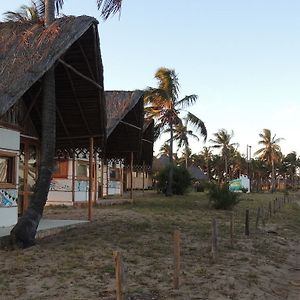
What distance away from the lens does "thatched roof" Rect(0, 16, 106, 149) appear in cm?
1074

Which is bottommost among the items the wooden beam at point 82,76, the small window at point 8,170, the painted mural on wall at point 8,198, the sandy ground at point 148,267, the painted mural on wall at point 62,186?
the sandy ground at point 148,267

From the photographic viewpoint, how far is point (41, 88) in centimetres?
1370

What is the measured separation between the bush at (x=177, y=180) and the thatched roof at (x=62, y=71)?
23.5 meters

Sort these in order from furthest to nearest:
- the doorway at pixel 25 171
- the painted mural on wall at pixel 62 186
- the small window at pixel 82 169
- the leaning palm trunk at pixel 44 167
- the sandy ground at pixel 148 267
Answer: the small window at pixel 82 169, the painted mural on wall at pixel 62 186, the doorway at pixel 25 171, the leaning palm trunk at pixel 44 167, the sandy ground at pixel 148 267

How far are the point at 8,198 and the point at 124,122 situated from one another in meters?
11.5

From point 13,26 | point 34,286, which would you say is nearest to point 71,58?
point 13,26

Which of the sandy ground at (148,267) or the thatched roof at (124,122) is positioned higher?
the thatched roof at (124,122)

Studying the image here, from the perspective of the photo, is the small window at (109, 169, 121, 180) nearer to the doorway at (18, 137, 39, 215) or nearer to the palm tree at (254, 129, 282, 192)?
the doorway at (18, 137, 39, 215)

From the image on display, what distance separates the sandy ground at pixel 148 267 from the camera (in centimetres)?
792

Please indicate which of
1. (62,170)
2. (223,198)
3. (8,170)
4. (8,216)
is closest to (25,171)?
(8,170)

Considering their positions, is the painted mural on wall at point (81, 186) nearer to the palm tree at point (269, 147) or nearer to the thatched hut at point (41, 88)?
the thatched hut at point (41, 88)

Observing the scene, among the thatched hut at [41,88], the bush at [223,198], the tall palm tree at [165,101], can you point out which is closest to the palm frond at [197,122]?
the tall palm tree at [165,101]

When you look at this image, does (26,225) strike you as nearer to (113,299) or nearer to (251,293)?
(113,299)

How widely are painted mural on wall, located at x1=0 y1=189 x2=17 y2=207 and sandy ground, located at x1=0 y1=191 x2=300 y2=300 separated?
1756 mm
